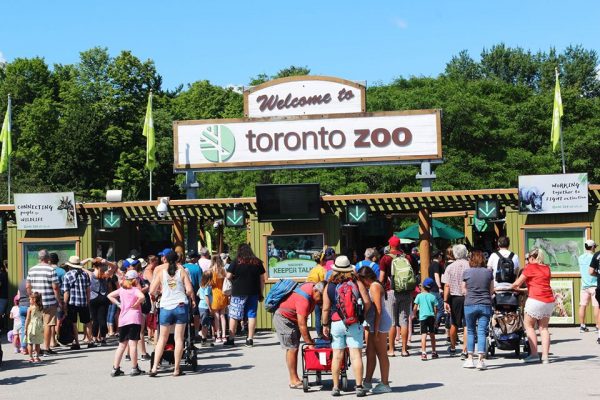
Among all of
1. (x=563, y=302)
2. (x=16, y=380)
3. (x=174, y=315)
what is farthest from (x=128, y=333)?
(x=563, y=302)

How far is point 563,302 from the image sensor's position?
19547 mm

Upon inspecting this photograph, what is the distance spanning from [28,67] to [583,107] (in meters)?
39.7

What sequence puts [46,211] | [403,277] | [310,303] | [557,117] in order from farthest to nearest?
[557,117] < [46,211] < [403,277] < [310,303]

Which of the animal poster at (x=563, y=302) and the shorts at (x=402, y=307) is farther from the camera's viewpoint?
the animal poster at (x=563, y=302)

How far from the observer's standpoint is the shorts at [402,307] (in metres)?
15.3

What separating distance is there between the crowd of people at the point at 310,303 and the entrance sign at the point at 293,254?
1570mm

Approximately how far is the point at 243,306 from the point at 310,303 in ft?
17.9

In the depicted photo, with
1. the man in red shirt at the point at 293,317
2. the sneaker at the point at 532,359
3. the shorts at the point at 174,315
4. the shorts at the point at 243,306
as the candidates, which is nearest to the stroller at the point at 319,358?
the man in red shirt at the point at 293,317

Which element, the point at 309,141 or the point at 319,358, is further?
the point at 309,141

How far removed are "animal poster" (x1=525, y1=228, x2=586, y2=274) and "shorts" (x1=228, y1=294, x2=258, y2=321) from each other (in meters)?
6.03

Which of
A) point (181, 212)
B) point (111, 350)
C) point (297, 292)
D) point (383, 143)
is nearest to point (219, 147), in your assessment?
point (181, 212)

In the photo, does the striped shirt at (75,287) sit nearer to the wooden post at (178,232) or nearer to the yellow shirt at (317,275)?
the wooden post at (178,232)

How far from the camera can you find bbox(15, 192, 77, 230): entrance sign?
2123 centimetres

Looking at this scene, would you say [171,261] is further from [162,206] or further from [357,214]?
[357,214]
